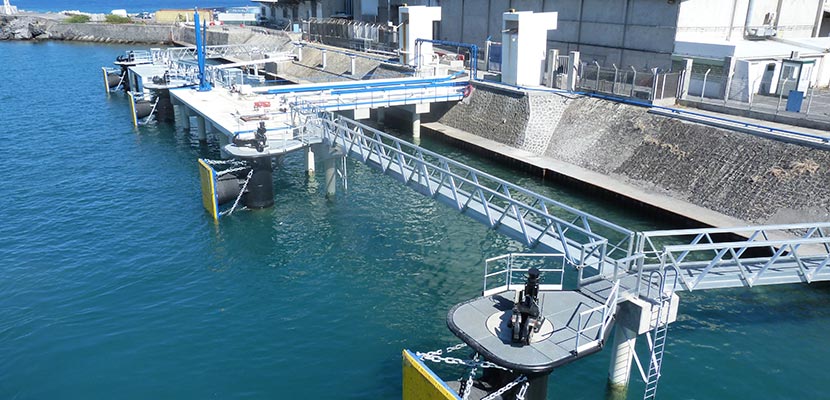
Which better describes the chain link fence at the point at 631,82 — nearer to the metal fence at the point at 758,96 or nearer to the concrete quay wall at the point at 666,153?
the concrete quay wall at the point at 666,153

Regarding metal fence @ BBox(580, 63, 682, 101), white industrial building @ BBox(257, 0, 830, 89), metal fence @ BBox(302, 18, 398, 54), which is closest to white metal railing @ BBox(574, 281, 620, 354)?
metal fence @ BBox(580, 63, 682, 101)

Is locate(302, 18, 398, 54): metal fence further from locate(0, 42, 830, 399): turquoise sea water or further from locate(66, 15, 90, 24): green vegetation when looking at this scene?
locate(66, 15, 90, 24): green vegetation

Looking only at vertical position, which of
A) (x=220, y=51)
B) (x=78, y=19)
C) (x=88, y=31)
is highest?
(x=78, y=19)

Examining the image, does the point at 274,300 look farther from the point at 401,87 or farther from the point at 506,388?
the point at 401,87

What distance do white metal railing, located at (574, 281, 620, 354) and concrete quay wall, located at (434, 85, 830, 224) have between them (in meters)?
13.0

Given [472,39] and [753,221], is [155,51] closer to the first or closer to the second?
[472,39]

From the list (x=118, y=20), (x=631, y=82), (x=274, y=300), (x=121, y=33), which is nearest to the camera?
(x=274, y=300)

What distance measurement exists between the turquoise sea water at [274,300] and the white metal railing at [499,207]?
2.73 metres

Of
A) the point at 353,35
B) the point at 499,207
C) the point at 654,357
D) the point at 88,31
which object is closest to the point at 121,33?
the point at 88,31

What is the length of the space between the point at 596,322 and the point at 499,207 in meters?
7.83

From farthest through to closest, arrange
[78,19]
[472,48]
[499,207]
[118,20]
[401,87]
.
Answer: [78,19], [118,20], [472,48], [401,87], [499,207]

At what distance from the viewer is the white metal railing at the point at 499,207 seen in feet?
54.8

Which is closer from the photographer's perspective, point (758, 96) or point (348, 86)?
point (758, 96)

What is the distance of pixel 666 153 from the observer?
2934 centimetres
